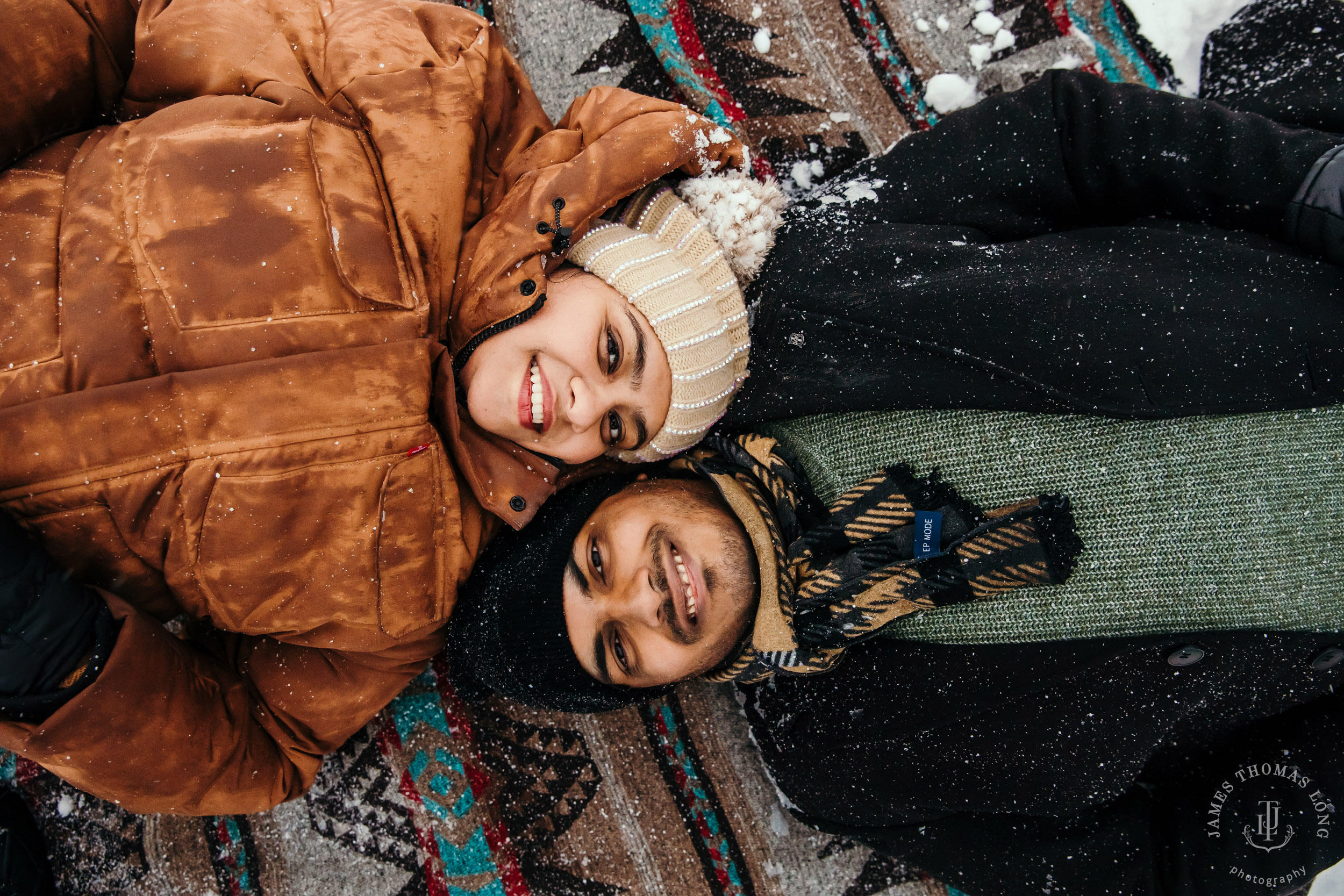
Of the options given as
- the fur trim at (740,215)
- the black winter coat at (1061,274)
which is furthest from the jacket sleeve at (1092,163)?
the fur trim at (740,215)

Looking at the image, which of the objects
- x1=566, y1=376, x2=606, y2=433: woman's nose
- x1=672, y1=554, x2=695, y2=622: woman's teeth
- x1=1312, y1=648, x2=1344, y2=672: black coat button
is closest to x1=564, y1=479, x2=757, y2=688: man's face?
x1=672, y1=554, x2=695, y2=622: woman's teeth

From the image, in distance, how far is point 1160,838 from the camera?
127 cm

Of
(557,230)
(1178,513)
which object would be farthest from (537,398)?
(1178,513)

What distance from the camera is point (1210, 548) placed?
1.18m

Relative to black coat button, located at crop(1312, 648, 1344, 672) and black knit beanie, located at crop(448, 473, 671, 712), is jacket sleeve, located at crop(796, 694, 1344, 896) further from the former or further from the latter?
black knit beanie, located at crop(448, 473, 671, 712)

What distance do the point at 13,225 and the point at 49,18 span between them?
0.36 metres

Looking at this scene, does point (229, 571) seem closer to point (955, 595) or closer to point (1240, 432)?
point (955, 595)

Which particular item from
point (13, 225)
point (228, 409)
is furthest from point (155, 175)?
point (228, 409)

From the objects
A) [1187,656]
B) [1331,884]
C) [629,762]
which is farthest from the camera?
[629,762]

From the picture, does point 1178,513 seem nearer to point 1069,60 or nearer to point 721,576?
point 721,576

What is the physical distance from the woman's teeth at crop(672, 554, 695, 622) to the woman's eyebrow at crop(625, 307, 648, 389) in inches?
12.0

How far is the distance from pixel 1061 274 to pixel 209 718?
1614mm

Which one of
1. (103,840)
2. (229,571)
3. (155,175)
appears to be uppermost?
(155,175)

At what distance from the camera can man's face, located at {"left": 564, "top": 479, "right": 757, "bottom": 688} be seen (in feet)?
4.29
